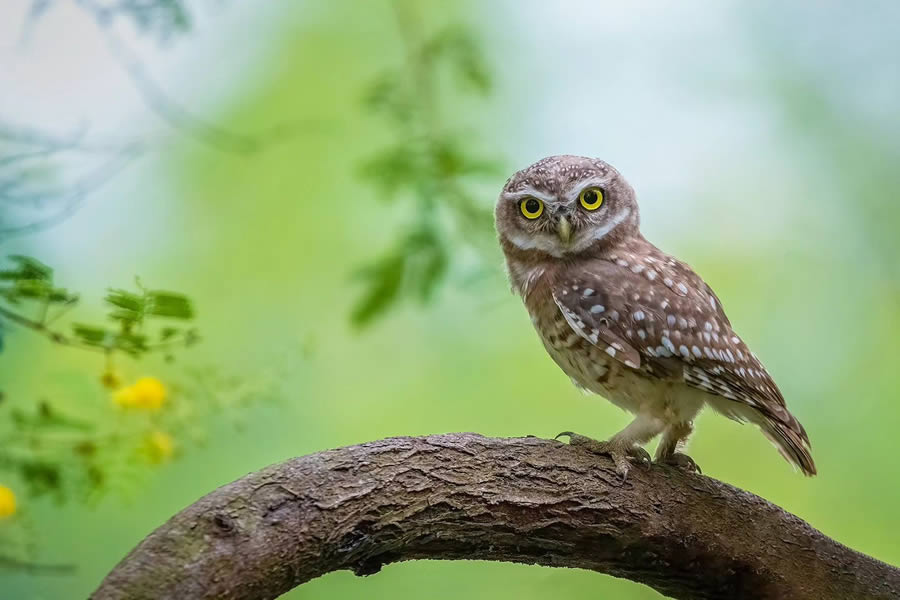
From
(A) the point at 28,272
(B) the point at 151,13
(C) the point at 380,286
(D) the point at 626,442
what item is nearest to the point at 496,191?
(C) the point at 380,286

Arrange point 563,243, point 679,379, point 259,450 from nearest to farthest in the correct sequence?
point 679,379 → point 563,243 → point 259,450

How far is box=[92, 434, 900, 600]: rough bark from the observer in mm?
1730

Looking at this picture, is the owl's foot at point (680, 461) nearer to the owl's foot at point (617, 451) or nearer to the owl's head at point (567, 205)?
the owl's foot at point (617, 451)

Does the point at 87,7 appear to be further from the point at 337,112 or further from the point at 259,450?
the point at 259,450

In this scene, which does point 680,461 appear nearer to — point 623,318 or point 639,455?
point 639,455

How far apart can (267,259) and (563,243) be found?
177 cm

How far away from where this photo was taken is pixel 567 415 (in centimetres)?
394

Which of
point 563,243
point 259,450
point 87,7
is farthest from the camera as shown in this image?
point 259,450

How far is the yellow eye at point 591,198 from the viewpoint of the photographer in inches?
99.7

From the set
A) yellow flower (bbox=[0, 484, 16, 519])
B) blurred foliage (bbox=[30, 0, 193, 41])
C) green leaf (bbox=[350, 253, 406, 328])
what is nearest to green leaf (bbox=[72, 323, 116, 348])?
yellow flower (bbox=[0, 484, 16, 519])

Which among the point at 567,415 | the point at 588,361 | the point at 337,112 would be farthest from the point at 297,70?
the point at 588,361

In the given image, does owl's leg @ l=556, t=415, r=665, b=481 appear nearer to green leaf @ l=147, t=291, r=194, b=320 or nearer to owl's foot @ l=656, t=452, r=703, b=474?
owl's foot @ l=656, t=452, r=703, b=474

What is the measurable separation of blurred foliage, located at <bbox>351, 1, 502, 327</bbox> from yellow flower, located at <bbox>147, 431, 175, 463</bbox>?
0.71m

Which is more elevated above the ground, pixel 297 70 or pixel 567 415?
pixel 297 70
